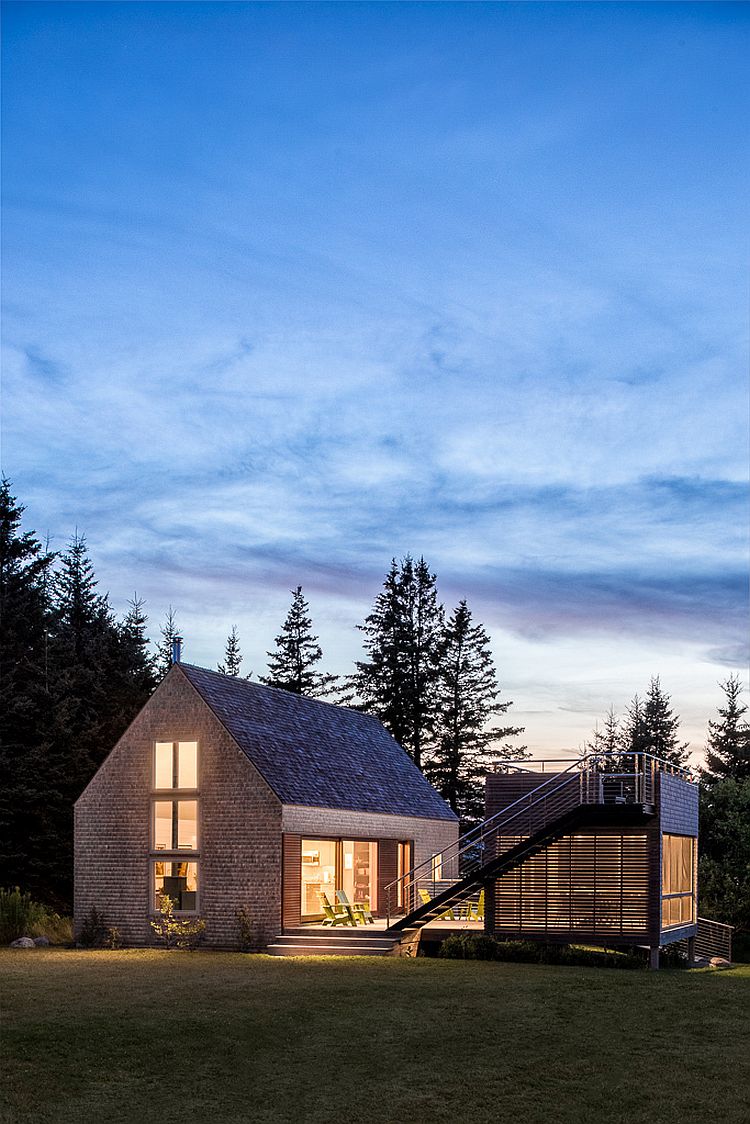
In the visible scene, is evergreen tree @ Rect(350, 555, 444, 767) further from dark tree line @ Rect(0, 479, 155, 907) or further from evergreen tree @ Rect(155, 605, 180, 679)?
dark tree line @ Rect(0, 479, 155, 907)

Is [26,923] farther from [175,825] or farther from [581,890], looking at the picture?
[581,890]

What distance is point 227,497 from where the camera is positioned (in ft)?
132

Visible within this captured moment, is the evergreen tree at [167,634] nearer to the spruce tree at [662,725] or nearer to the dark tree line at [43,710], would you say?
the dark tree line at [43,710]

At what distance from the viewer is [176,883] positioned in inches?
1214

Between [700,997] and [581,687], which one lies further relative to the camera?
[581,687]

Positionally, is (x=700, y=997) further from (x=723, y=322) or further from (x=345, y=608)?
(x=345, y=608)

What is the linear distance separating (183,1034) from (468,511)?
90.1 feet

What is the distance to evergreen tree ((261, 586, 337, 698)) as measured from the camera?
2776 inches

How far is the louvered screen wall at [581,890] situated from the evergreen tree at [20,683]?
21.0 metres

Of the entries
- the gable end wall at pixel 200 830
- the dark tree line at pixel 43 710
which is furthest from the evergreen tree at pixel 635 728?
the gable end wall at pixel 200 830

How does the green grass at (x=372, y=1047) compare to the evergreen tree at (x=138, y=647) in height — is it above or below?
below

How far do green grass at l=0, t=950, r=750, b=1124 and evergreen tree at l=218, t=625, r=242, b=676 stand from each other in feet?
172

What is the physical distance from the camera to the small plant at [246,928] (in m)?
29.6

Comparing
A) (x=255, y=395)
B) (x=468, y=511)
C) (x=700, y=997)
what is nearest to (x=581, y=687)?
(x=468, y=511)
